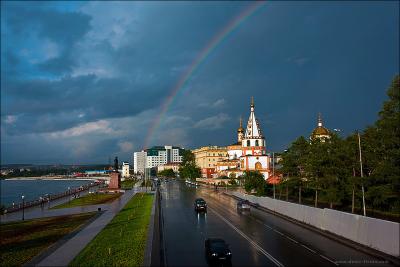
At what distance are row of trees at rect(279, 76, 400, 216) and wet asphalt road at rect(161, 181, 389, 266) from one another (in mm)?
6451

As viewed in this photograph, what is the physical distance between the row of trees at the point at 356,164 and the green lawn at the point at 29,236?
983 inches

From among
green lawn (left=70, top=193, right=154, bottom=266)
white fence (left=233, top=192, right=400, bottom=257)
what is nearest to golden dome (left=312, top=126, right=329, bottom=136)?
white fence (left=233, top=192, right=400, bottom=257)

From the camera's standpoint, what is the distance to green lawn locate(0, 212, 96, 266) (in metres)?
28.2

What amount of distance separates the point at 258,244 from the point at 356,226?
634cm

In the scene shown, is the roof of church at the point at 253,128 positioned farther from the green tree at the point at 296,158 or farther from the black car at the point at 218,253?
the black car at the point at 218,253

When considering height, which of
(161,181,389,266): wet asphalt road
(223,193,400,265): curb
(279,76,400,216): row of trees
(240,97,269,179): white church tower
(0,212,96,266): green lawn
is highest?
(240,97,269,179): white church tower

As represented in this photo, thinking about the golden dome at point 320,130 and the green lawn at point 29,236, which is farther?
the golden dome at point 320,130

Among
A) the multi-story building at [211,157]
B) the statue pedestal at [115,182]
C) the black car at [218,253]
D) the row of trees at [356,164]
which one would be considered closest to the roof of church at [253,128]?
→ the statue pedestal at [115,182]

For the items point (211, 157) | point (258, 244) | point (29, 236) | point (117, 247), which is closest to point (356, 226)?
Answer: point (258, 244)

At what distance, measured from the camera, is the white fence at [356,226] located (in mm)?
23141

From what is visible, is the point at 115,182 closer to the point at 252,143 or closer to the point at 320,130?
the point at 252,143

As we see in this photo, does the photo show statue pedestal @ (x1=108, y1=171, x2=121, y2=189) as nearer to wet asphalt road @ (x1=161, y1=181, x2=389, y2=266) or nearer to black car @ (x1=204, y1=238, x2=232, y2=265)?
wet asphalt road @ (x1=161, y1=181, x2=389, y2=266)

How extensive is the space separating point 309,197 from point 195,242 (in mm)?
40115

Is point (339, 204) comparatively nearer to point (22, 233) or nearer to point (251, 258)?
point (251, 258)
